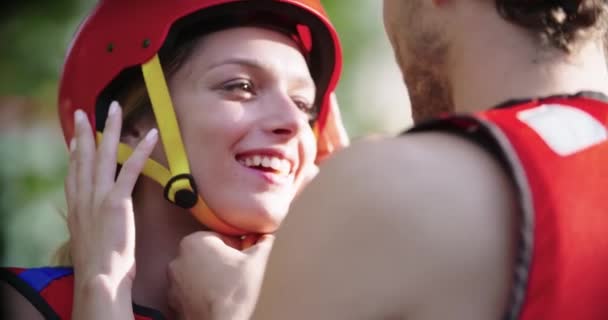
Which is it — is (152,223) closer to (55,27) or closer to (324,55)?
(324,55)

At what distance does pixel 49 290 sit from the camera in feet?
10.6

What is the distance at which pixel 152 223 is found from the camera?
3.51 m

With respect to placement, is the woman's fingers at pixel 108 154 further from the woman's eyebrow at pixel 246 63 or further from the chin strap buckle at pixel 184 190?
the woman's eyebrow at pixel 246 63

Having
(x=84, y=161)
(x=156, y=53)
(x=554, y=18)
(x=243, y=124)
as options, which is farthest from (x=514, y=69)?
(x=84, y=161)

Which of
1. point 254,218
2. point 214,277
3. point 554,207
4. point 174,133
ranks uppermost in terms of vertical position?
point 174,133

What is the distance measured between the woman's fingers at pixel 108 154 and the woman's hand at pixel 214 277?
0.32 metres

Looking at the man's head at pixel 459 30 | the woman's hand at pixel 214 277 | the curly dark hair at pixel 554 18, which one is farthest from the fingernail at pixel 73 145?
the curly dark hair at pixel 554 18

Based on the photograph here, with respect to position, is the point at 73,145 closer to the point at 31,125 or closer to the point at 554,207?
the point at 554,207

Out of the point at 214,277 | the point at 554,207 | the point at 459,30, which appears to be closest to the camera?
the point at 554,207

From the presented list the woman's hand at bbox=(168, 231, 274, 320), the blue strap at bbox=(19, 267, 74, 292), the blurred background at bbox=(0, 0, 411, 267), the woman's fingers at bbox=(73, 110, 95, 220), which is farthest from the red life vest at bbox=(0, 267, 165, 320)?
the blurred background at bbox=(0, 0, 411, 267)

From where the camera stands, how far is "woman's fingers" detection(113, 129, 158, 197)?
124 inches

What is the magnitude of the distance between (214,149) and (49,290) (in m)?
0.73

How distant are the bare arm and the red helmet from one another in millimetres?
1448

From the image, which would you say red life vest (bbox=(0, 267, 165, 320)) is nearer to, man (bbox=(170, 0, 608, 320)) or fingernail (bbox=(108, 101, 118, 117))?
fingernail (bbox=(108, 101, 118, 117))
